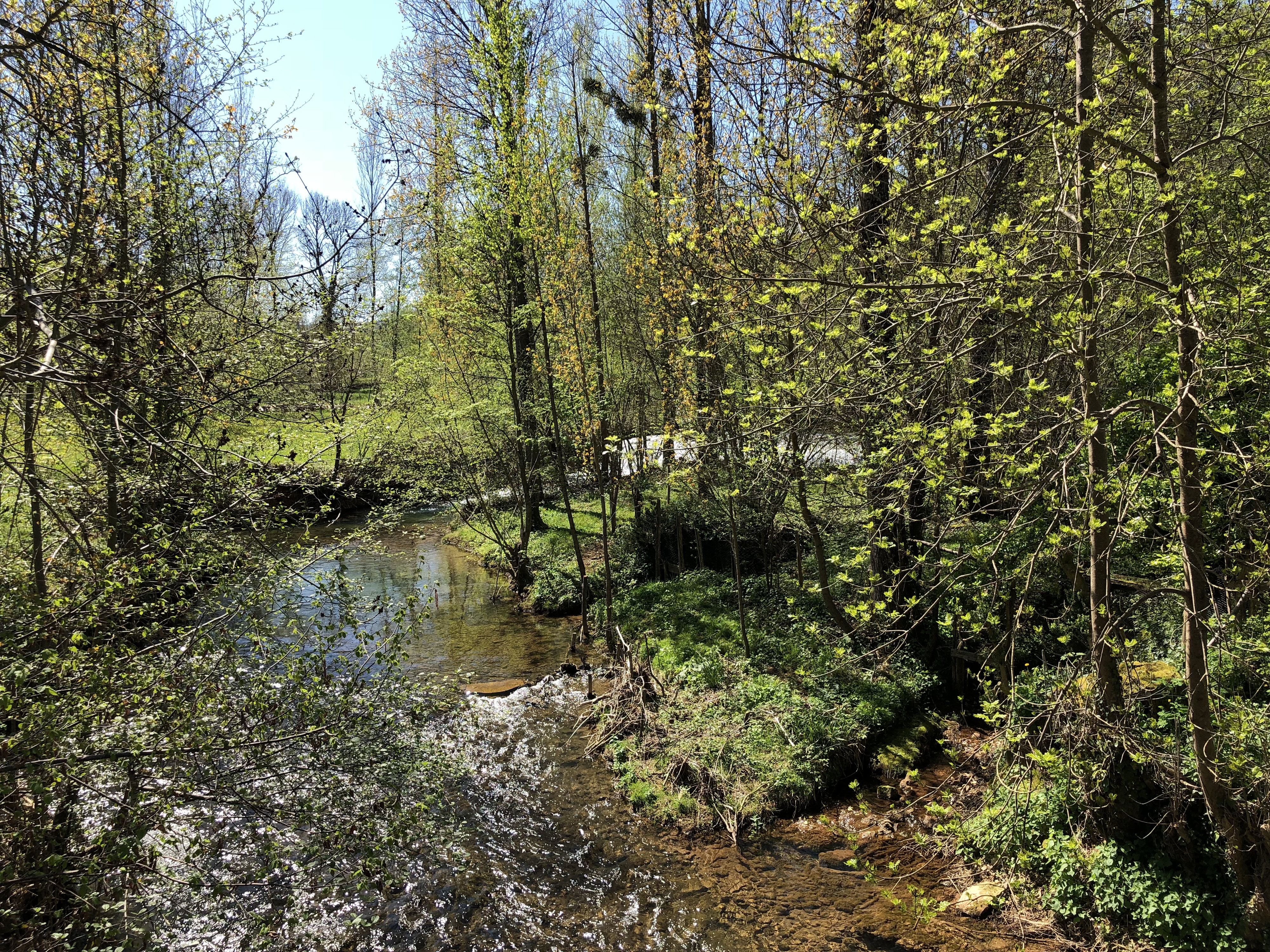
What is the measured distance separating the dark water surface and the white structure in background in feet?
8.63

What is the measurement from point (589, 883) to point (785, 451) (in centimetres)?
450

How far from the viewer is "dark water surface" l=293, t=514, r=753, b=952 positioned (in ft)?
18.2

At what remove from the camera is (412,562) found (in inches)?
690

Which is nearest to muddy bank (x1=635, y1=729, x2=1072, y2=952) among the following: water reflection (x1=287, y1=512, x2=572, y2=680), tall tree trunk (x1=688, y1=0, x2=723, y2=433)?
water reflection (x1=287, y1=512, x2=572, y2=680)

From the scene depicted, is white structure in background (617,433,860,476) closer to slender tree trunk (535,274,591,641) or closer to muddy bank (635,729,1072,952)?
muddy bank (635,729,1072,952)

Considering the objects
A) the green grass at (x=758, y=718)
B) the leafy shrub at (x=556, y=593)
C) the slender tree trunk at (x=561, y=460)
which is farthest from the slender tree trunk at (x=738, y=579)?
the leafy shrub at (x=556, y=593)

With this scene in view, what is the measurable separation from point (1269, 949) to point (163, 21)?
39.4 ft

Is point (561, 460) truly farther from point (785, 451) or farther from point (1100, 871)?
point (1100, 871)

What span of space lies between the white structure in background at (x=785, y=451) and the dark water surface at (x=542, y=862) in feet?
8.63

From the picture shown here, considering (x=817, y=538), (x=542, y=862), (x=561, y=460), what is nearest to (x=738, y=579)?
(x=817, y=538)

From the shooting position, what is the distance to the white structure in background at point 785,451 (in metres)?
5.70

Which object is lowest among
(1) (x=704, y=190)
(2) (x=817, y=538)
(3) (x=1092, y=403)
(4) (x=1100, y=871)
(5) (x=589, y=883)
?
(5) (x=589, y=883)

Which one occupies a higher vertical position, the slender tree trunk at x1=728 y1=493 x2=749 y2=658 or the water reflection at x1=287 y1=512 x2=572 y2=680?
the slender tree trunk at x1=728 y1=493 x2=749 y2=658

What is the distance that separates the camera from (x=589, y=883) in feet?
20.3
